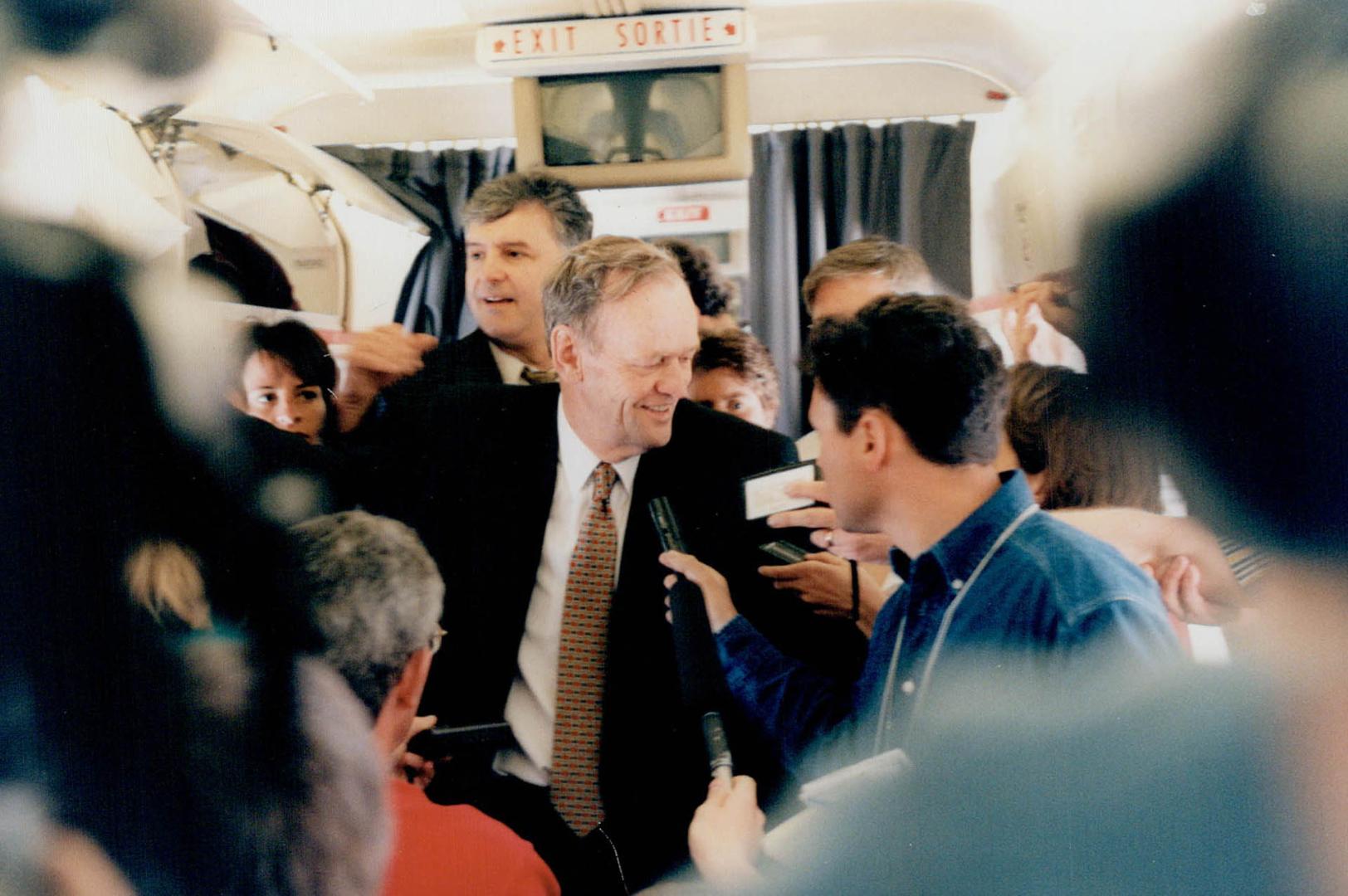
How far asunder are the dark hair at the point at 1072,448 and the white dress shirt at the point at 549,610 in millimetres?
356

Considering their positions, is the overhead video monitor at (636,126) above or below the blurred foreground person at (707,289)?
above

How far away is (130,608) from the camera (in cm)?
76

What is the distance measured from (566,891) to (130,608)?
0.45 meters

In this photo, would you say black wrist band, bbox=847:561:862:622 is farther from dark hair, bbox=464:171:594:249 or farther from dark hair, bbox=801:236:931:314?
dark hair, bbox=464:171:594:249

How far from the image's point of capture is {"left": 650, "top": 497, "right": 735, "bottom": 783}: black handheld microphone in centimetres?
79

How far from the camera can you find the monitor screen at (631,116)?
2.90 ft

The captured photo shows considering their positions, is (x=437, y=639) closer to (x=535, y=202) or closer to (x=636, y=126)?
(x=535, y=202)

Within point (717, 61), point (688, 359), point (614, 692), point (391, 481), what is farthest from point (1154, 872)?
point (717, 61)

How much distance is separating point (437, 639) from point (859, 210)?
1.80 ft

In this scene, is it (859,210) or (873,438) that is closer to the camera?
(873,438)

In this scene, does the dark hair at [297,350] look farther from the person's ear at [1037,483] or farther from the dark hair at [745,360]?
the person's ear at [1037,483]

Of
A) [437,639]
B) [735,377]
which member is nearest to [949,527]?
[735,377]

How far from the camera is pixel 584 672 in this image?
0.78 meters

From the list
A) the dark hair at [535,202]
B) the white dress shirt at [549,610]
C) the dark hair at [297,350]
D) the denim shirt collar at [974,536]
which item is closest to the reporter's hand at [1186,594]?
the denim shirt collar at [974,536]
